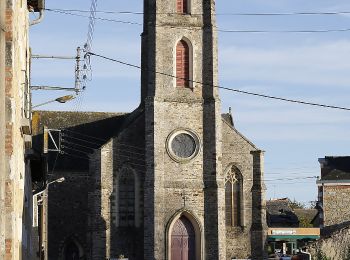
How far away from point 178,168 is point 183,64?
599 cm

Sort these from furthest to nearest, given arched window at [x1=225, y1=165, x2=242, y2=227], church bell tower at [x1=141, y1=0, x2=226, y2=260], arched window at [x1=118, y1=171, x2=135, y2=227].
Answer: arched window at [x1=225, y1=165, x2=242, y2=227], arched window at [x1=118, y1=171, x2=135, y2=227], church bell tower at [x1=141, y1=0, x2=226, y2=260]

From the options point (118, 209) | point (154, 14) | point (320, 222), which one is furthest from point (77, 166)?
point (320, 222)

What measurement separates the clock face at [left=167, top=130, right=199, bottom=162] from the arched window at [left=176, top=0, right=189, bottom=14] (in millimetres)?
6859

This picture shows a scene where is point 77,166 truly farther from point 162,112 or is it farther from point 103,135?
point 162,112

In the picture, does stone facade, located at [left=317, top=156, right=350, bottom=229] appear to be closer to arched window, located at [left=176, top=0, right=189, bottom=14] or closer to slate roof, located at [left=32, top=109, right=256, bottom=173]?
slate roof, located at [left=32, top=109, right=256, bottom=173]

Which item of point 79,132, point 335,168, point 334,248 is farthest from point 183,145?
point 335,168

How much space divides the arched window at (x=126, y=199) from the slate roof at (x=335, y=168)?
25882 millimetres

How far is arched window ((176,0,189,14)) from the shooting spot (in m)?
52.1

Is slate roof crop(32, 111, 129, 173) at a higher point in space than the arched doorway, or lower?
higher

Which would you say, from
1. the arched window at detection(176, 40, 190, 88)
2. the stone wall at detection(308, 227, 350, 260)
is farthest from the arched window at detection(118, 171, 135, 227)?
the stone wall at detection(308, 227, 350, 260)

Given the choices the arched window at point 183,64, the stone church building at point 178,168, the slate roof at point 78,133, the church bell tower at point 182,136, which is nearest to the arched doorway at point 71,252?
the slate roof at point 78,133

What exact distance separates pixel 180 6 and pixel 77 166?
43.9 ft

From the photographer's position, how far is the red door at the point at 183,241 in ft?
168

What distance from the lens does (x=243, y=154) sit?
52.7 meters
